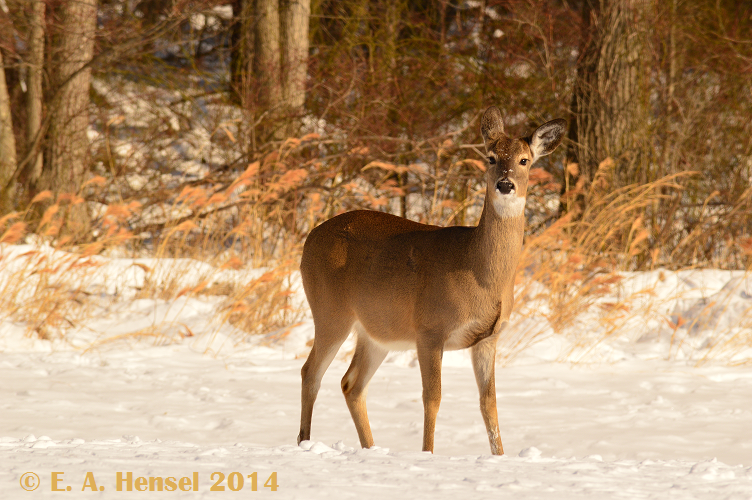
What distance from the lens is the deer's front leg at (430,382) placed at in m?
3.66

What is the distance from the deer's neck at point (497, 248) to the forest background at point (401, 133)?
332 centimetres

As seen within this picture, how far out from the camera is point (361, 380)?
168 inches

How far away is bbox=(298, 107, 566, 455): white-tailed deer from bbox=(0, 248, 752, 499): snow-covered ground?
40 centimetres

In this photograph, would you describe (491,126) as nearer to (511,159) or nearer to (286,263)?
(511,159)

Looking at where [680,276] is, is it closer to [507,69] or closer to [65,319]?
[507,69]

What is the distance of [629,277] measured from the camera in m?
7.59

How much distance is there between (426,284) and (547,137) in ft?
2.85

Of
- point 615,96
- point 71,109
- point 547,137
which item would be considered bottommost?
point 547,137

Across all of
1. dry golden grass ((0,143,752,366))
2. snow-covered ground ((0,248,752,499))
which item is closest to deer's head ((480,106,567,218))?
snow-covered ground ((0,248,752,499))

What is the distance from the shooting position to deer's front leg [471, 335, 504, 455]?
3.76 meters

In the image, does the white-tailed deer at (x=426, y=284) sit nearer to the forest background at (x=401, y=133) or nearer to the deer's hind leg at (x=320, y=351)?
the deer's hind leg at (x=320, y=351)

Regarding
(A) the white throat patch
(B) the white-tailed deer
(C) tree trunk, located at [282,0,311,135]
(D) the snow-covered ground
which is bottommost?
(D) the snow-covered ground

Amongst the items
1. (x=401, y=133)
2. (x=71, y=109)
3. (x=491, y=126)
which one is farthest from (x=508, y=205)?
(x=71, y=109)

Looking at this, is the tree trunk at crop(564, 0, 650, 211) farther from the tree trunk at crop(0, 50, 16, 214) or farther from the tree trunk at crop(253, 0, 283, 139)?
the tree trunk at crop(0, 50, 16, 214)
